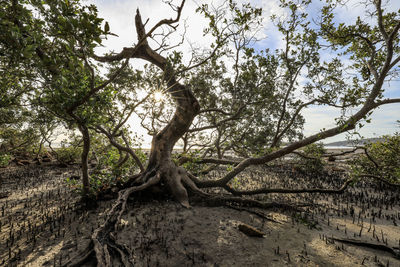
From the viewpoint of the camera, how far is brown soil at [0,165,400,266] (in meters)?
3.24

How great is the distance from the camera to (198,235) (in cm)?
403

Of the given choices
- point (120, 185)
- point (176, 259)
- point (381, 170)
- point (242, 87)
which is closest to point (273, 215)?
point (176, 259)

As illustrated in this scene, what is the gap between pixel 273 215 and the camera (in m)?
5.28

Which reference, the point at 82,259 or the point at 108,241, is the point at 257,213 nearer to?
the point at 108,241

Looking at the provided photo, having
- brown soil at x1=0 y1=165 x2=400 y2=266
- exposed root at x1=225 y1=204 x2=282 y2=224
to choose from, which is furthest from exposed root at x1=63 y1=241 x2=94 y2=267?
exposed root at x1=225 y1=204 x2=282 y2=224

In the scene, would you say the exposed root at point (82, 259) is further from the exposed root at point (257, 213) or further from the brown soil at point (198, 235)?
the exposed root at point (257, 213)

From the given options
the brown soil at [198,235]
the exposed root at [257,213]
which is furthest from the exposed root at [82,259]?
the exposed root at [257,213]

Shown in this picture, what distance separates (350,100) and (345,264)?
6.00m

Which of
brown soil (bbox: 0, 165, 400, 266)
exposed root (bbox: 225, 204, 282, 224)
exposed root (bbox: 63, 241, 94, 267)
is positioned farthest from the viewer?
exposed root (bbox: 225, 204, 282, 224)

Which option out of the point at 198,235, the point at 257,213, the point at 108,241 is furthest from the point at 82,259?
the point at 257,213

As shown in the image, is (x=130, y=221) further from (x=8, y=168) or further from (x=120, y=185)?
(x=8, y=168)

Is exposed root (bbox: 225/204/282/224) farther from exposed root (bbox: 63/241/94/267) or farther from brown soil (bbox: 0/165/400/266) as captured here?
exposed root (bbox: 63/241/94/267)

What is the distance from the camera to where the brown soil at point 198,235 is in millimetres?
3242

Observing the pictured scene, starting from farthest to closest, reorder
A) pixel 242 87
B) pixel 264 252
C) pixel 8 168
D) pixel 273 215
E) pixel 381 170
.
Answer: pixel 8 168
pixel 242 87
pixel 381 170
pixel 273 215
pixel 264 252
